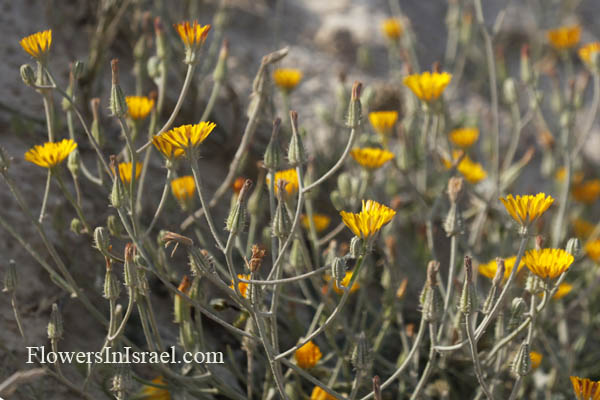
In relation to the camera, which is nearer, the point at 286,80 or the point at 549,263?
the point at 549,263

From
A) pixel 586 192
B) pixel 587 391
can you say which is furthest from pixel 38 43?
pixel 586 192

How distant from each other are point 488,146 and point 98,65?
187 cm

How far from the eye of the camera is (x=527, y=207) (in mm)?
1430

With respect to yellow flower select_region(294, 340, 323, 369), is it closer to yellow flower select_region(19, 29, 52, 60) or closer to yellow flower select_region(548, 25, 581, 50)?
yellow flower select_region(19, 29, 52, 60)

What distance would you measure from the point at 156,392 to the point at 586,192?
7.76 ft

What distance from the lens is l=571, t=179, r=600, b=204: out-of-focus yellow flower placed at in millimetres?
3117

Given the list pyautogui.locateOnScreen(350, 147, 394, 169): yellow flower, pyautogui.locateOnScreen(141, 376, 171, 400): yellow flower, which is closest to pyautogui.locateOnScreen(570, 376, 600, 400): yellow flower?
pyautogui.locateOnScreen(350, 147, 394, 169): yellow flower

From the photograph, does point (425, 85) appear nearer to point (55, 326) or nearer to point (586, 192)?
point (55, 326)

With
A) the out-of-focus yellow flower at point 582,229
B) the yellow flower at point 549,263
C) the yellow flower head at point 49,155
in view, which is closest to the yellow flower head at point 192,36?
the yellow flower head at point 49,155

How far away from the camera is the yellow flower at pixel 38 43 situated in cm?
154

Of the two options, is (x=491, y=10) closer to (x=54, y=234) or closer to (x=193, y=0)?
(x=193, y=0)

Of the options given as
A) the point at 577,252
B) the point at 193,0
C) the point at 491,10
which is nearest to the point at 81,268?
the point at 577,252

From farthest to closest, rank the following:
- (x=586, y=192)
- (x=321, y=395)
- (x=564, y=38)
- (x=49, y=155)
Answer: (x=586, y=192) < (x=564, y=38) < (x=321, y=395) < (x=49, y=155)

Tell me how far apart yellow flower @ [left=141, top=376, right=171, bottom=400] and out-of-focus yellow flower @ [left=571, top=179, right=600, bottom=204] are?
233cm
